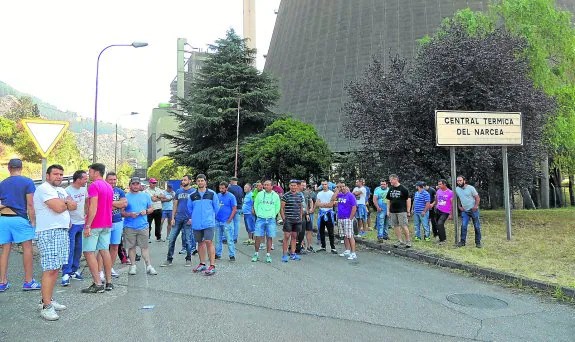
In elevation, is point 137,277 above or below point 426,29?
below

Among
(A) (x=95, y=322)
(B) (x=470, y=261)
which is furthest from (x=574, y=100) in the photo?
(A) (x=95, y=322)

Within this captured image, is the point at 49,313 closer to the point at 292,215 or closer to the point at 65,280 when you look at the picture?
the point at 65,280

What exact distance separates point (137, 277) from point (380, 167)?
13354 millimetres

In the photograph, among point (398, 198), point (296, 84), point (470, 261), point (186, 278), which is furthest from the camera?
point (296, 84)

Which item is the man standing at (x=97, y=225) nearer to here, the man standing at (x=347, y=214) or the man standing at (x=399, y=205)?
the man standing at (x=347, y=214)

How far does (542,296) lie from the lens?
6.27m

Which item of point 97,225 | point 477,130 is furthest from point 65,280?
point 477,130

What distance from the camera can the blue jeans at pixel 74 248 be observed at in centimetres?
694

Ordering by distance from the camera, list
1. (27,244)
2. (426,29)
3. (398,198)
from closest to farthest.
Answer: (27,244), (398,198), (426,29)

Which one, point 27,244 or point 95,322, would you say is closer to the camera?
point 95,322

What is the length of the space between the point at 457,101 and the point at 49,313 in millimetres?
14858

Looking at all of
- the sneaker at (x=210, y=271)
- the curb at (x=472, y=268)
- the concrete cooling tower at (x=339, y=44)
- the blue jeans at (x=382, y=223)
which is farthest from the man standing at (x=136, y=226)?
the concrete cooling tower at (x=339, y=44)

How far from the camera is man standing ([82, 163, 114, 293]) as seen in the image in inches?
238

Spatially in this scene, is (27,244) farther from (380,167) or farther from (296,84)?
(296,84)
